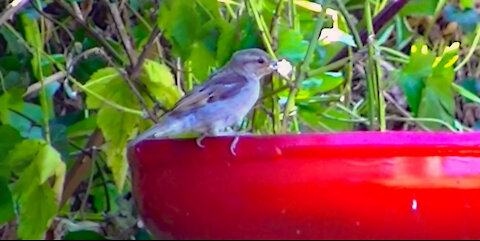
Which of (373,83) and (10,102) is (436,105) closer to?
(373,83)

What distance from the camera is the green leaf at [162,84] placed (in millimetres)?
1460

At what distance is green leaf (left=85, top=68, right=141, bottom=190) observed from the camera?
1.49 m

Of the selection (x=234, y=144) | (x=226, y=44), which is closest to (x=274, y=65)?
(x=226, y=44)

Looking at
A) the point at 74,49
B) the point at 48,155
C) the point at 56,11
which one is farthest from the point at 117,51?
the point at 48,155

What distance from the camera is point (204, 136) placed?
1.00 m

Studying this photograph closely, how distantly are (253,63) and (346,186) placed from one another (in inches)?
11.7

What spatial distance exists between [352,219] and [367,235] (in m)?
0.02

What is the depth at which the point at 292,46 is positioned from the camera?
4.11 feet

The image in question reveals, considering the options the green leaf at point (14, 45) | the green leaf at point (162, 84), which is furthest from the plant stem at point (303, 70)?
the green leaf at point (14, 45)

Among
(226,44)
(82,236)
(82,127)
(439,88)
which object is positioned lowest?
(82,236)

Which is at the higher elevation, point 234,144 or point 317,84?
point 234,144

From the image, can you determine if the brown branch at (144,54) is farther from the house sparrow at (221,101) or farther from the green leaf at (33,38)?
the house sparrow at (221,101)

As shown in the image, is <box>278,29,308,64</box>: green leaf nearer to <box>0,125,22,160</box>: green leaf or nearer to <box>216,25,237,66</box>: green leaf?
<box>216,25,237,66</box>: green leaf

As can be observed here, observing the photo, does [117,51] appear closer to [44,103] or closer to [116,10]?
[116,10]
